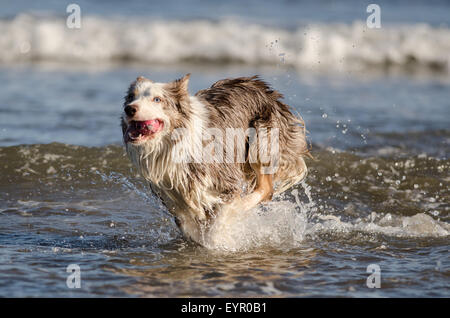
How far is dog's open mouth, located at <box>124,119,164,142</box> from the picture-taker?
4.80 metres

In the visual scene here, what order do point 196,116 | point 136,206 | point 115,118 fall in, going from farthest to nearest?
point 115,118
point 136,206
point 196,116

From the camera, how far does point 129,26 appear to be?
1858cm

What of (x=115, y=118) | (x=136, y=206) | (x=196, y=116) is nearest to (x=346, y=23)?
(x=115, y=118)

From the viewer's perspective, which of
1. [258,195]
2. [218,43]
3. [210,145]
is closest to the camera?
[210,145]

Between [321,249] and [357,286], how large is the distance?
0.94 meters

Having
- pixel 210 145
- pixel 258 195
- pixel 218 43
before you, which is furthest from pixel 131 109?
pixel 218 43

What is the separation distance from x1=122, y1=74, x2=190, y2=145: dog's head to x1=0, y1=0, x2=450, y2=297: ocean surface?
1.05m

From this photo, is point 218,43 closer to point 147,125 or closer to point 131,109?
point 147,125

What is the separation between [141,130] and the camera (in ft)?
15.8

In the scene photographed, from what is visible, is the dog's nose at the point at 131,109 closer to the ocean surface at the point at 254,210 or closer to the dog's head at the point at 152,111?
the dog's head at the point at 152,111

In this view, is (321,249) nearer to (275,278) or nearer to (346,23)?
(275,278)

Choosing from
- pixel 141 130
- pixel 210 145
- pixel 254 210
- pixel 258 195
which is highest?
pixel 141 130

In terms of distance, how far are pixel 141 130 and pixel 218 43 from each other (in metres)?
13.5

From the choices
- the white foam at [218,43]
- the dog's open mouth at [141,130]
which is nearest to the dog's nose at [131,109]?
the dog's open mouth at [141,130]
